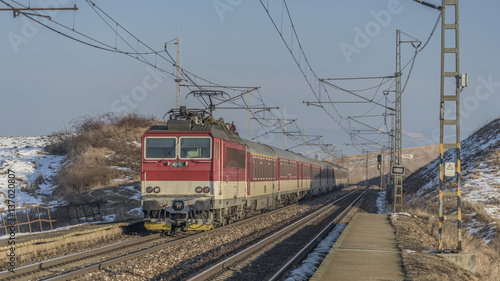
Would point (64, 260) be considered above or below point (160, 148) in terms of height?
below

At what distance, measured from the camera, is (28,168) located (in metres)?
42.5

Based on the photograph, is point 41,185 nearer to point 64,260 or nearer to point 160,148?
point 160,148

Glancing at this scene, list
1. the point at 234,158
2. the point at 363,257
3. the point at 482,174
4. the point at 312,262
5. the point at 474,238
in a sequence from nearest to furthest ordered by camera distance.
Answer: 1. the point at 363,257
2. the point at 312,262
3. the point at 234,158
4. the point at 474,238
5. the point at 482,174

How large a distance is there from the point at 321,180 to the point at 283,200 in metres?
19.5

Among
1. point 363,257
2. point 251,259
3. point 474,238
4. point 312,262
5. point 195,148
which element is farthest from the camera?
point 474,238

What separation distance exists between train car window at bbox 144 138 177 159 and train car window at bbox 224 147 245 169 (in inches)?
77.7

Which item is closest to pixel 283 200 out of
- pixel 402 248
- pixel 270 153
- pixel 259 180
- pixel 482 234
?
pixel 270 153

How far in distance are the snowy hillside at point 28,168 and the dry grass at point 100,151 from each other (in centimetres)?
117

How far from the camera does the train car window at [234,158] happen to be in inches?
740

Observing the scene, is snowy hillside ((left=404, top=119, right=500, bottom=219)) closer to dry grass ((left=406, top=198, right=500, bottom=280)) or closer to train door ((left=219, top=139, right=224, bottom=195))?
dry grass ((left=406, top=198, right=500, bottom=280))

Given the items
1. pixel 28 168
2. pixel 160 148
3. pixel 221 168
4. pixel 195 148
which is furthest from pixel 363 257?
pixel 28 168

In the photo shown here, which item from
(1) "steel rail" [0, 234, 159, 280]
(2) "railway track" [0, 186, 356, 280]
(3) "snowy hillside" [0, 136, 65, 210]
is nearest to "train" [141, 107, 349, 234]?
(1) "steel rail" [0, 234, 159, 280]

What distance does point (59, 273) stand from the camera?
11.1 m

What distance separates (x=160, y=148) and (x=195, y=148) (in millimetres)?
1160
